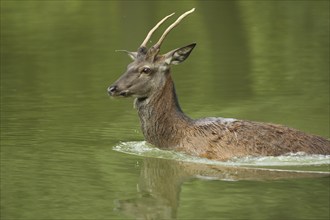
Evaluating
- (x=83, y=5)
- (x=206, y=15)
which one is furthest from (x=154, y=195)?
(x=83, y=5)

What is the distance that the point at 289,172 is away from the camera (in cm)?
1380

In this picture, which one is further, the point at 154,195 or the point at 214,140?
the point at 214,140

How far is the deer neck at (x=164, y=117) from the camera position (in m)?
14.5

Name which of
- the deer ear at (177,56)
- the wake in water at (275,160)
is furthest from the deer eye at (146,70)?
the wake in water at (275,160)

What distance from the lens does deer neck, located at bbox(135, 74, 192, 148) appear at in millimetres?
14508

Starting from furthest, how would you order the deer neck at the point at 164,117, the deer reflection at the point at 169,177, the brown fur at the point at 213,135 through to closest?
1. the deer neck at the point at 164,117
2. the brown fur at the point at 213,135
3. the deer reflection at the point at 169,177

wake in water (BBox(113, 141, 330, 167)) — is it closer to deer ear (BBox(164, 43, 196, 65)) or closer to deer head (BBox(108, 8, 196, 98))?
deer head (BBox(108, 8, 196, 98))

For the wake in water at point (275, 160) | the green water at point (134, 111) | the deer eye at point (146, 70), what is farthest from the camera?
the deer eye at point (146, 70)

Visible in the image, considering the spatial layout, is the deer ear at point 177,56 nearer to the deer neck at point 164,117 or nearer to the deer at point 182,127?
the deer at point 182,127

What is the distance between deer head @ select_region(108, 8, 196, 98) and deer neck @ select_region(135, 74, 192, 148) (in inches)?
4.7

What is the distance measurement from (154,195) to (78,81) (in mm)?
10435

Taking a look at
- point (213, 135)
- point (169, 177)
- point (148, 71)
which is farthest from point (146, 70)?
point (169, 177)

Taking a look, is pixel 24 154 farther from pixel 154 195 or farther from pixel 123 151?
pixel 154 195

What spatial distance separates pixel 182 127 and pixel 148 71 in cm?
81
